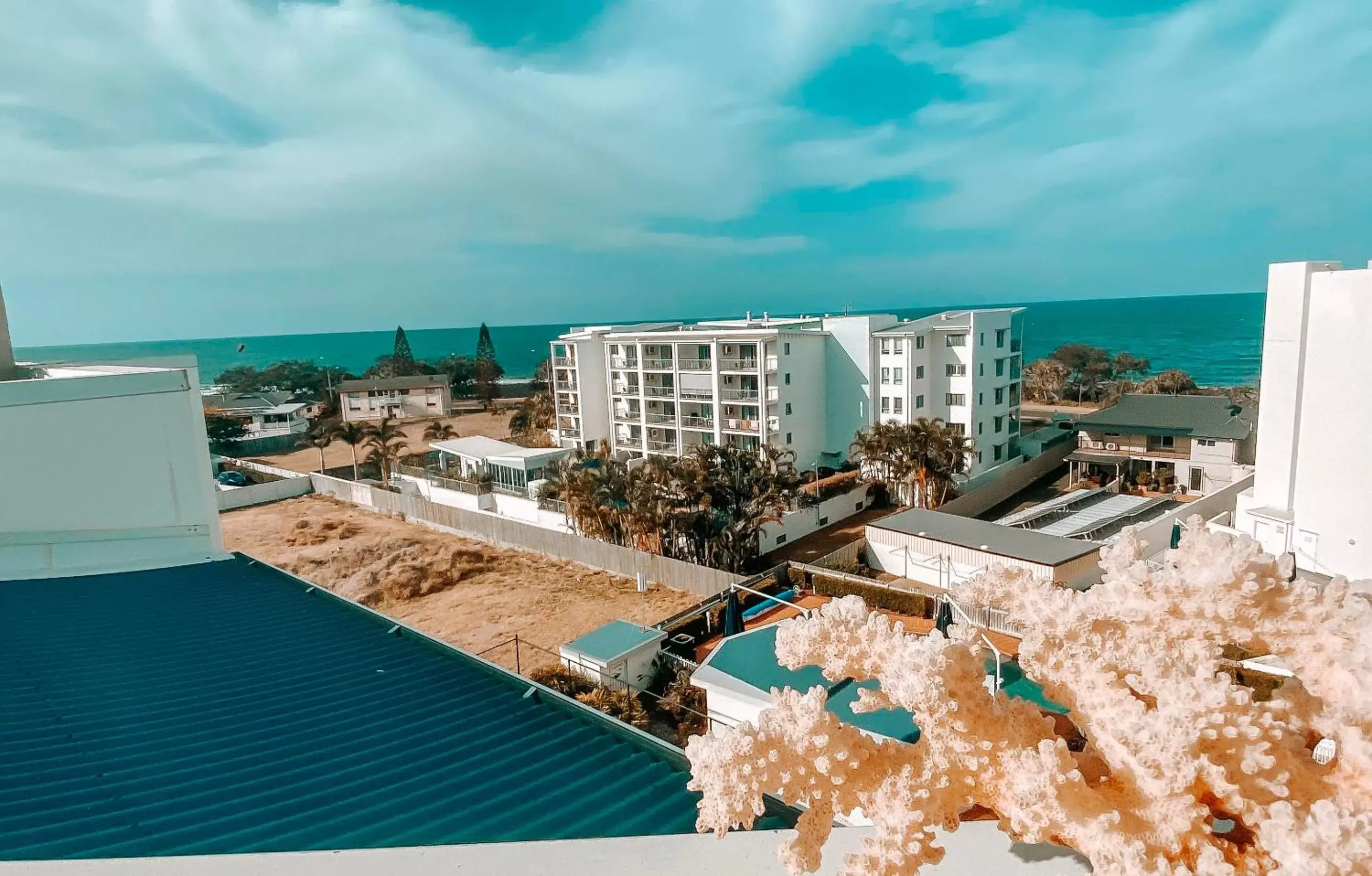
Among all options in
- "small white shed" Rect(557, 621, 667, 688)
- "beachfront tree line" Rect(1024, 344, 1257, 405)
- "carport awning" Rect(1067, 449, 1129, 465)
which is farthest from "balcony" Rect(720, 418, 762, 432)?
"beachfront tree line" Rect(1024, 344, 1257, 405)

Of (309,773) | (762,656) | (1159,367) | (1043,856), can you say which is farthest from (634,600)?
(1159,367)

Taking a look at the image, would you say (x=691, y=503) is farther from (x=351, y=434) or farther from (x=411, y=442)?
(x=411, y=442)

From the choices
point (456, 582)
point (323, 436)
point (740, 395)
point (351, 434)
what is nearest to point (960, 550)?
point (456, 582)

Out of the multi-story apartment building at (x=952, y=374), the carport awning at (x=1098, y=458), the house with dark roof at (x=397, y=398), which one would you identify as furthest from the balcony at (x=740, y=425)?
the house with dark roof at (x=397, y=398)

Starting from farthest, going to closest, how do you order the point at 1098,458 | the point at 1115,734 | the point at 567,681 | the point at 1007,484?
1. the point at 1098,458
2. the point at 1007,484
3. the point at 567,681
4. the point at 1115,734

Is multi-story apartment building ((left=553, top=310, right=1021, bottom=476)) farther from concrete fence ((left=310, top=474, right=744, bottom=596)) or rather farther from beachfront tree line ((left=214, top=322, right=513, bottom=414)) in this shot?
beachfront tree line ((left=214, top=322, right=513, bottom=414))

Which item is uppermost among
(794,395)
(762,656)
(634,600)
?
(794,395)

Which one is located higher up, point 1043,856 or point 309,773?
point 1043,856

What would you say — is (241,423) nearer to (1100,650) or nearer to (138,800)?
(138,800)
